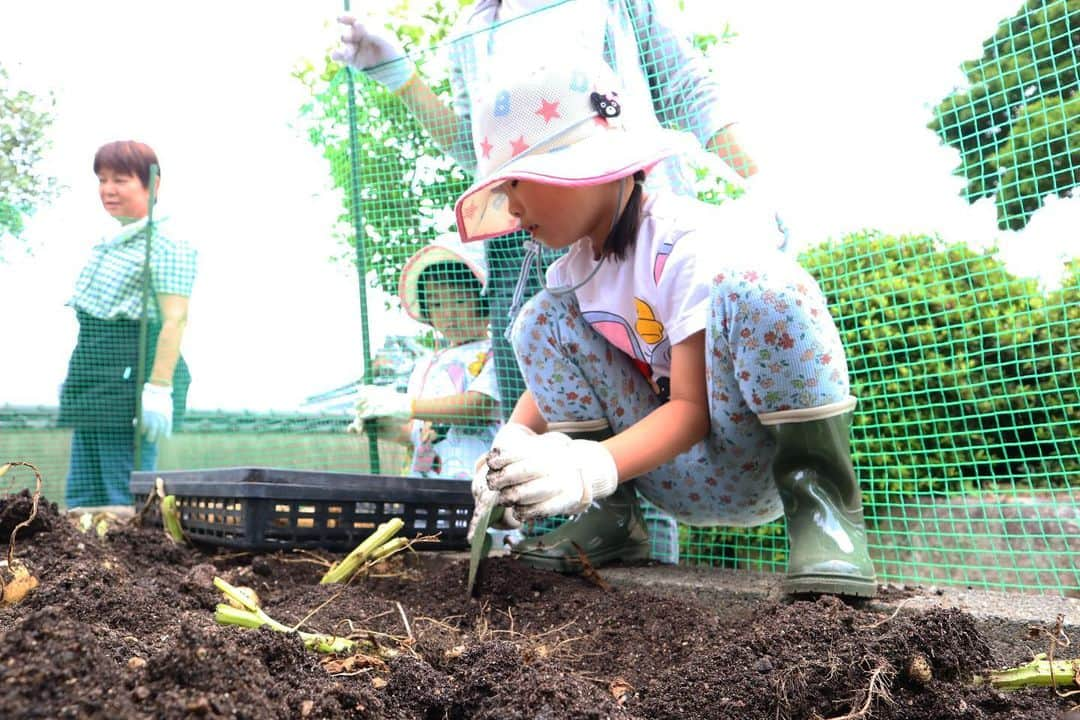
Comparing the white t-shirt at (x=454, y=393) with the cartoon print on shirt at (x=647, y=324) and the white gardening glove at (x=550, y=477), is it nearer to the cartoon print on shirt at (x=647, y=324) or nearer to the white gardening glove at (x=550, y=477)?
the cartoon print on shirt at (x=647, y=324)

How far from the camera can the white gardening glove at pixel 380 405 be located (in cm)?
250

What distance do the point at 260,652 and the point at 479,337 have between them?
205 cm

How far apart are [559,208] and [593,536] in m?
0.74

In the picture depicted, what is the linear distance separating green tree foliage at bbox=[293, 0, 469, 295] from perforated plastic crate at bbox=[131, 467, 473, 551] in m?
1.17

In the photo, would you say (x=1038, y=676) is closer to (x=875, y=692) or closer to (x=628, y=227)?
(x=875, y=692)

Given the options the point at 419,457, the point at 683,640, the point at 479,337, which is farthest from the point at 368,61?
the point at 683,640

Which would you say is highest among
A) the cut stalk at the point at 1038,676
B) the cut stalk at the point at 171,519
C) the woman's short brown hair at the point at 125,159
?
the woman's short brown hair at the point at 125,159

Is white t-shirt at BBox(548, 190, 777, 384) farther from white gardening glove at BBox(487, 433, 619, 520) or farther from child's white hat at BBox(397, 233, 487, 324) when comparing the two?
child's white hat at BBox(397, 233, 487, 324)

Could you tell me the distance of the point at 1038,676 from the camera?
32.9 inches

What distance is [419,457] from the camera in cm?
273

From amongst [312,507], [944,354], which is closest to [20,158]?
[312,507]

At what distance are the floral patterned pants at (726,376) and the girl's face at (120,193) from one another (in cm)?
278

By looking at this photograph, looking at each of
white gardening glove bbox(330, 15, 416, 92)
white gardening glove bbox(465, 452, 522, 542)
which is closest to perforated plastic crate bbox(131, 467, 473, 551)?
white gardening glove bbox(465, 452, 522, 542)

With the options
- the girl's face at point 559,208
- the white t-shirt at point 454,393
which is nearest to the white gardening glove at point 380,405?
the white t-shirt at point 454,393
